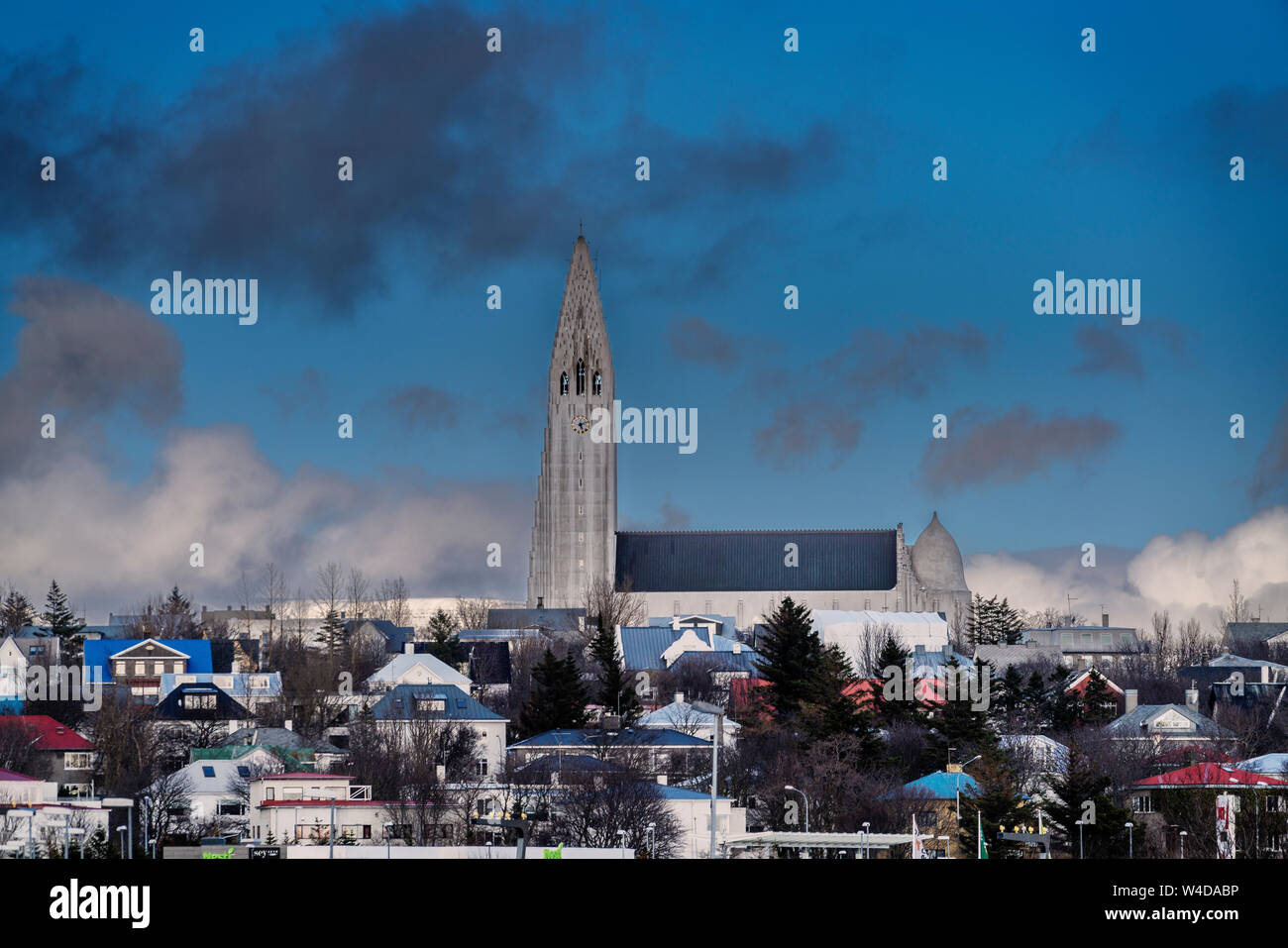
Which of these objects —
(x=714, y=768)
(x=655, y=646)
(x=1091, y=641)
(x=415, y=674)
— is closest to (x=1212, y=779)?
(x=714, y=768)

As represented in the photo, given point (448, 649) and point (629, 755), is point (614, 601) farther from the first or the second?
point (629, 755)

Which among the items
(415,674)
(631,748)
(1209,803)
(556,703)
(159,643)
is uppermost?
(159,643)

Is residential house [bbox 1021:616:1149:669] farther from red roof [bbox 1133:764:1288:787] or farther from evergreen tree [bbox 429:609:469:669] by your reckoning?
red roof [bbox 1133:764:1288:787]

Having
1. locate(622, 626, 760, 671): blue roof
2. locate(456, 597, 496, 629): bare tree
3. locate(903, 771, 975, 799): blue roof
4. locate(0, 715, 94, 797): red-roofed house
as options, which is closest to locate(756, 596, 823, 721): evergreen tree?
locate(903, 771, 975, 799): blue roof

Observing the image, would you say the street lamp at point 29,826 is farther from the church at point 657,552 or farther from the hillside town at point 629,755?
the church at point 657,552
